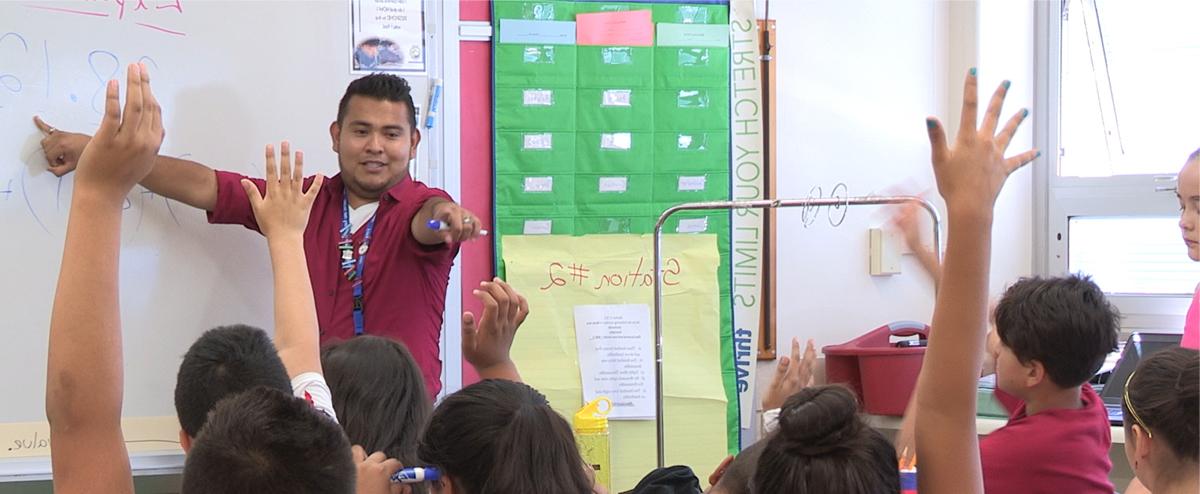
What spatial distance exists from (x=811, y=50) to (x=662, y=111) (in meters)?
0.60

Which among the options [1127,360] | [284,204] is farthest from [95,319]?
[1127,360]

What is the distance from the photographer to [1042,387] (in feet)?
6.56

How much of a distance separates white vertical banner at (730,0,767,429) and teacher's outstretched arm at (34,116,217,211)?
1.72 meters

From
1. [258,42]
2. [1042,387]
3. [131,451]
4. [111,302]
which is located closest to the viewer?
[111,302]

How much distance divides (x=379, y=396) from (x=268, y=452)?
0.65m

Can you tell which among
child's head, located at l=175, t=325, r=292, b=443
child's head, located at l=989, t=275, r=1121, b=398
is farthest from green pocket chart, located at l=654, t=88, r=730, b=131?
child's head, located at l=175, t=325, r=292, b=443

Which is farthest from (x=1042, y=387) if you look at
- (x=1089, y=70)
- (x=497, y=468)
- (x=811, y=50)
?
(x=1089, y=70)

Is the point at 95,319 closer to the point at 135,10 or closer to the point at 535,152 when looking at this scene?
the point at 135,10

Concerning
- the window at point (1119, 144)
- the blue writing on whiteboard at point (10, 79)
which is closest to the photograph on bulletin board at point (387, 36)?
the blue writing on whiteboard at point (10, 79)

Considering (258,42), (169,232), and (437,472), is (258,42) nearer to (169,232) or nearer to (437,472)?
(169,232)

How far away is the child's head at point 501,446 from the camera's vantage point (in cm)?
131

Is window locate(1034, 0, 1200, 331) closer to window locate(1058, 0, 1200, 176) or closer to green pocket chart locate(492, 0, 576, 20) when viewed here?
window locate(1058, 0, 1200, 176)

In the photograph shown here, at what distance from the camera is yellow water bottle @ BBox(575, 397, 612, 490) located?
3.26 m

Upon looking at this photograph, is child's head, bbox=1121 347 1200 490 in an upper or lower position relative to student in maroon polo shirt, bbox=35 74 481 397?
lower
